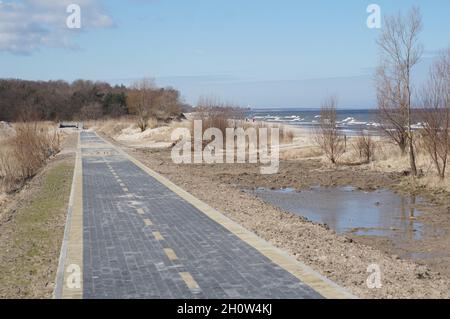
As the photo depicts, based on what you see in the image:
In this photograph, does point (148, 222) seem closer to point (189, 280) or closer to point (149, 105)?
point (189, 280)

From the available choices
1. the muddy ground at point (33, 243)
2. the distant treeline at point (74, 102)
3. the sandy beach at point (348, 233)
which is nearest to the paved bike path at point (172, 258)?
the muddy ground at point (33, 243)

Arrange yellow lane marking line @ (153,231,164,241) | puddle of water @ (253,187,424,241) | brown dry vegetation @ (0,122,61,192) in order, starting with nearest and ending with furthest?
yellow lane marking line @ (153,231,164,241)
puddle of water @ (253,187,424,241)
brown dry vegetation @ (0,122,61,192)

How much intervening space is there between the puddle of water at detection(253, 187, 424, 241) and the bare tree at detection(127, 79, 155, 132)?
44.1 meters

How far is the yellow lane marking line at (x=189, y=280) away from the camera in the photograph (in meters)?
7.29

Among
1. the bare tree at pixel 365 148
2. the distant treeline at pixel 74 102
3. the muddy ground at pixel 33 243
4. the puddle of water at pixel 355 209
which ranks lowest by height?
the puddle of water at pixel 355 209

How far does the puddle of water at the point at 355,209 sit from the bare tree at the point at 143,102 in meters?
44.1

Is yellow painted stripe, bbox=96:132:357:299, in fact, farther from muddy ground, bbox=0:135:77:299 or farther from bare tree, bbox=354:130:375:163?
bare tree, bbox=354:130:375:163

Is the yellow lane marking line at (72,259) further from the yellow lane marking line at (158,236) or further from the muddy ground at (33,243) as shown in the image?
the yellow lane marking line at (158,236)

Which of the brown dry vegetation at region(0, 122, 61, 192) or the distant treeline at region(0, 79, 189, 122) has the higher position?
the distant treeline at region(0, 79, 189, 122)

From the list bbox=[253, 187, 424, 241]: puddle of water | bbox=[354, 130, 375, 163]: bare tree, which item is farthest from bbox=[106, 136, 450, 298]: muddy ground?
bbox=[354, 130, 375, 163]: bare tree

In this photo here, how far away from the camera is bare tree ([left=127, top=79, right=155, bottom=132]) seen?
67.0 metres

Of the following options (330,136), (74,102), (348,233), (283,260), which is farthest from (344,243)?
(74,102)
